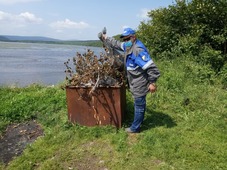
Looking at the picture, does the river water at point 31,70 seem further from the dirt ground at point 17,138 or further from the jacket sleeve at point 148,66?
the dirt ground at point 17,138

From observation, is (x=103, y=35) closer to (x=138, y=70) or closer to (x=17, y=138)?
(x=138, y=70)

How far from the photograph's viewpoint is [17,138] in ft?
18.8

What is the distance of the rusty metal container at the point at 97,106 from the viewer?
214 inches

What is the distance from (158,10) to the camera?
48.1ft

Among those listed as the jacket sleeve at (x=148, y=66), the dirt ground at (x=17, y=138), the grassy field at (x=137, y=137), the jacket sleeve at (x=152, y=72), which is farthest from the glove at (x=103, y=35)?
the dirt ground at (x=17, y=138)

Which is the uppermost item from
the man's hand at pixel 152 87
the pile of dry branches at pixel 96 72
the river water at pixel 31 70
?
the pile of dry branches at pixel 96 72

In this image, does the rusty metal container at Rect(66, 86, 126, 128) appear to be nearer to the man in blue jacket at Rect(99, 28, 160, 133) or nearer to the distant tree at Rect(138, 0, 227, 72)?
the man in blue jacket at Rect(99, 28, 160, 133)

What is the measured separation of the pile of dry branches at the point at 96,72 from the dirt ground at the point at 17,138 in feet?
3.78

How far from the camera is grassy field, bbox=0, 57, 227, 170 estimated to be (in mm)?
4570

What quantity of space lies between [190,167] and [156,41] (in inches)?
390

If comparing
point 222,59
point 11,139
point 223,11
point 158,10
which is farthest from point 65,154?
point 158,10

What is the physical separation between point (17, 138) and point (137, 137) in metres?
2.18

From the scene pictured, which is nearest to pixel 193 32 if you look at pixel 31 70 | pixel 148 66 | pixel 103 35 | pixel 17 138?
pixel 103 35

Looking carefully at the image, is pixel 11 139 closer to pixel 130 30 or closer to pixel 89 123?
pixel 89 123
